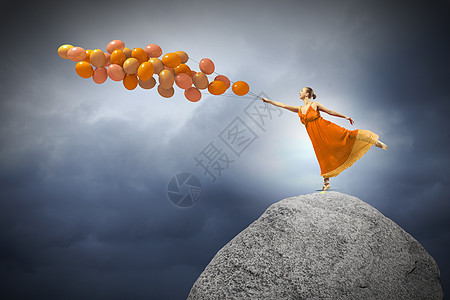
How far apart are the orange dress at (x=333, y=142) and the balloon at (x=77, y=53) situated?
4.17 m

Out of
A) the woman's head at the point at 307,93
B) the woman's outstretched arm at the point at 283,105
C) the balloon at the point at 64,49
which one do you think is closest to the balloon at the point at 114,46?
the balloon at the point at 64,49

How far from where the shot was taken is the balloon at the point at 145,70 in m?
5.55

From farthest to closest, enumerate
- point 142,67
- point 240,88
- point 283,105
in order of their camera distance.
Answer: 1. point 283,105
2. point 240,88
3. point 142,67

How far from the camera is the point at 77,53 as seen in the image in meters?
5.81

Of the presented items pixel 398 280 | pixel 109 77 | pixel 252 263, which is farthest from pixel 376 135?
pixel 109 77

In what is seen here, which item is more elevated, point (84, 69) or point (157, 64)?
point (84, 69)

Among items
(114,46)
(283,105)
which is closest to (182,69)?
(114,46)

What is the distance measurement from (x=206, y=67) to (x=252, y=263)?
3567 millimetres

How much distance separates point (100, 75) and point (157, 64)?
3.58ft

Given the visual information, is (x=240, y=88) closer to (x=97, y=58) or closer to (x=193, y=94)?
(x=193, y=94)

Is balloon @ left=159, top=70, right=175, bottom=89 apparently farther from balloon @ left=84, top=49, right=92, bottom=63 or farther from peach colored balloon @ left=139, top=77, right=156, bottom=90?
balloon @ left=84, top=49, right=92, bottom=63

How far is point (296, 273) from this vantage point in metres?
4.45

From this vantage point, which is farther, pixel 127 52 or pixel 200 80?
pixel 200 80

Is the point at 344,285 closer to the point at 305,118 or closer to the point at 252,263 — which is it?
the point at 252,263
